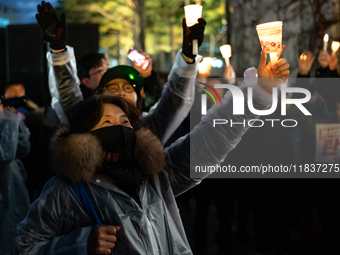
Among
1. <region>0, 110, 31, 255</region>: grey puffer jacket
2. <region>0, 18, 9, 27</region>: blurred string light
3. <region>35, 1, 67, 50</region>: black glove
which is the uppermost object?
<region>0, 18, 9, 27</region>: blurred string light

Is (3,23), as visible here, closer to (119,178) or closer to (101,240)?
(119,178)

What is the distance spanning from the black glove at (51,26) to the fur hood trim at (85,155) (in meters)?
1.48

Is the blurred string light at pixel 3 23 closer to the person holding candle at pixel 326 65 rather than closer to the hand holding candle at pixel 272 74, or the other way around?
the person holding candle at pixel 326 65

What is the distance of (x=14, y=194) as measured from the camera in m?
3.62

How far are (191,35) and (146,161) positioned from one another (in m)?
1.24

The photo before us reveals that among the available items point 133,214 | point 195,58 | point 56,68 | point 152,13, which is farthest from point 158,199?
point 152,13

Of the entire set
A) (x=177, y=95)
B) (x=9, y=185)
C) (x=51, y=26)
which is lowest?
(x=9, y=185)

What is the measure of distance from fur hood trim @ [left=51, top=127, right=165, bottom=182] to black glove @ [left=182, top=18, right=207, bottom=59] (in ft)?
3.52

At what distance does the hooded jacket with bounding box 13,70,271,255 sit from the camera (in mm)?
1600

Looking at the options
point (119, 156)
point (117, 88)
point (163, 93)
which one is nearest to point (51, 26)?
point (117, 88)

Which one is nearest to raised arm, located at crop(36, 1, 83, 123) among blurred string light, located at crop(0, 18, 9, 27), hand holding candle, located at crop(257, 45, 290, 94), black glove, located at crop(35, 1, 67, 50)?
black glove, located at crop(35, 1, 67, 50)

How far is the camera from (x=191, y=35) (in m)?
2.63

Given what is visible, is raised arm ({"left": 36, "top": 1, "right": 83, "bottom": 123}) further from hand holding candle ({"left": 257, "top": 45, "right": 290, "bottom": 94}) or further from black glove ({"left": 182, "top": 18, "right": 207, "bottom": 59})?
hand holding candle ({"left": 257, "top": 45, "right": 290, "bottom": 94})

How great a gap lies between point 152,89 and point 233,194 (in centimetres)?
162
